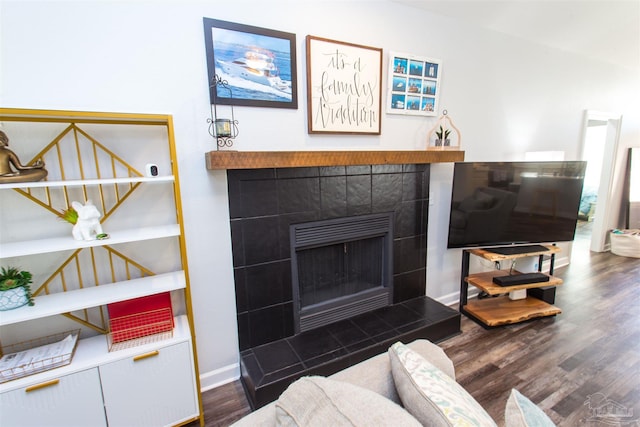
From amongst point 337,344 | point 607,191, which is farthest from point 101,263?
point 607,191

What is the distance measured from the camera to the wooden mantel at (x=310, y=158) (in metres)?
1.61

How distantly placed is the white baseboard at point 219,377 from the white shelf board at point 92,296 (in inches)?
29.2

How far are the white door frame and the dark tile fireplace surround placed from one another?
3665 millimetres

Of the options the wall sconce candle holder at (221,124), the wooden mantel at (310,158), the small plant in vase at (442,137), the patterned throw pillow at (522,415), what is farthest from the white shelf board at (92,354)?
the small plant in vase at (442,137)

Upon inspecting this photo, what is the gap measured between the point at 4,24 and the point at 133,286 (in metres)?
1.29

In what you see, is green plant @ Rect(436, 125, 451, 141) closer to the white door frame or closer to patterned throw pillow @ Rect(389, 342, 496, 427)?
patterned throw pillow @ Rect(389, 342, 496, 427)

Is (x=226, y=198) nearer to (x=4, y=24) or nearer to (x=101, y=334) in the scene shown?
(x=101, y=334)

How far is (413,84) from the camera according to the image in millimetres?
2346

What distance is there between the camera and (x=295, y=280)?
2.10 meters

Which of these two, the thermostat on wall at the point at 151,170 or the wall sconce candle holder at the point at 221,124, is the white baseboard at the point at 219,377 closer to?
the thermostat on wall at the point at 151,170

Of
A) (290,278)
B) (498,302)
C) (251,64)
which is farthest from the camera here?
(498,302)

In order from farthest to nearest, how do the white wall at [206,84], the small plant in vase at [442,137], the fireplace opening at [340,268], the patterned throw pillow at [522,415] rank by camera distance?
1. the small plant in vase at [442,137]
2. the fireplace opening at [340,268]
3. the white wall at [206,84]
4. the patterned throw pillow at [522,415]

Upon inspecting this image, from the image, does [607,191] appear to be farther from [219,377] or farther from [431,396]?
[219,377]

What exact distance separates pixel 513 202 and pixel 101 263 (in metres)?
3.06
